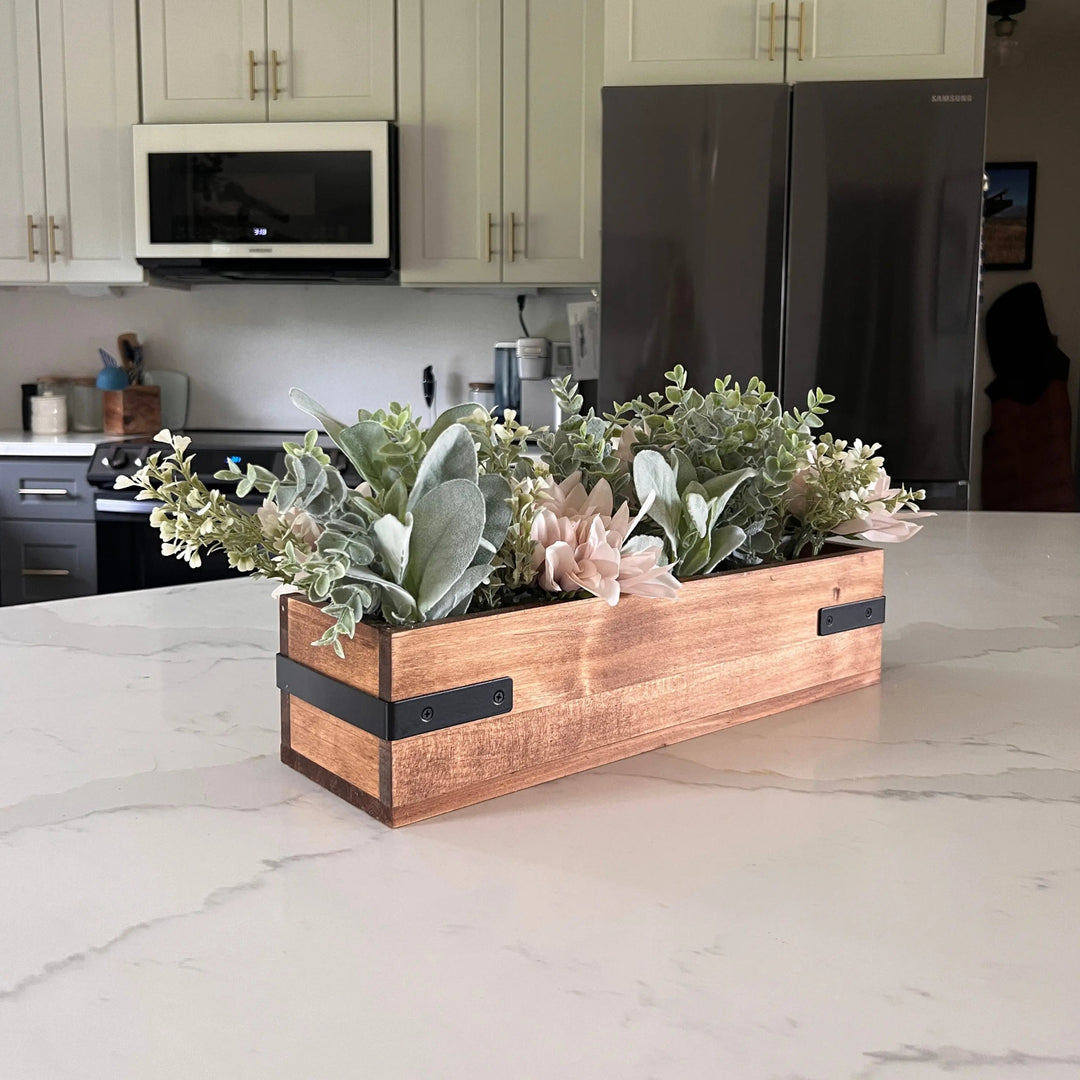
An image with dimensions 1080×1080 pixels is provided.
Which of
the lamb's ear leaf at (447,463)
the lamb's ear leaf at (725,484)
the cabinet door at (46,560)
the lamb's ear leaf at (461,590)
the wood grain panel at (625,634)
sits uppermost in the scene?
the lamb's ear leaf at (447,463)

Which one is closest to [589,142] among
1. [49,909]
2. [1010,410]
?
[1010,410]

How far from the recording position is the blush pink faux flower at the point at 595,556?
63 centimetres

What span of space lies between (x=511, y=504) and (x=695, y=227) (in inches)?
87.7

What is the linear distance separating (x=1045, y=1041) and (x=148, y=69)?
338 centimetres

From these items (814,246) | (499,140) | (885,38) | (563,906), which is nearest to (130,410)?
(499,140)

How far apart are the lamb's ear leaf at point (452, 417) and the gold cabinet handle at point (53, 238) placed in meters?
3.00

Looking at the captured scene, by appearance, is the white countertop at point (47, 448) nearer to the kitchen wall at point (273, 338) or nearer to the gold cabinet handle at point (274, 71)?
the kitchen wall at point (273, 338)

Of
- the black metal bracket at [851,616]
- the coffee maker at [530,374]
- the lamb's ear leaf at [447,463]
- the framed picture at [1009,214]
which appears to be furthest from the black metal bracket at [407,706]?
the framed picture at [1009,214]

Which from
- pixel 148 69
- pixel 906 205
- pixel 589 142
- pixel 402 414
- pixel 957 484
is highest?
pixel 148 69

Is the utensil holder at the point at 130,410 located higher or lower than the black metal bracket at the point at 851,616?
higher

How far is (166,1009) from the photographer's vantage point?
1.42 feet

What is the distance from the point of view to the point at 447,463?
0.59 metres

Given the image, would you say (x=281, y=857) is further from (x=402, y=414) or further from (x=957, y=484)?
(x=957, y=484)

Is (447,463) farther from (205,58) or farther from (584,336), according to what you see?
(205,58)
